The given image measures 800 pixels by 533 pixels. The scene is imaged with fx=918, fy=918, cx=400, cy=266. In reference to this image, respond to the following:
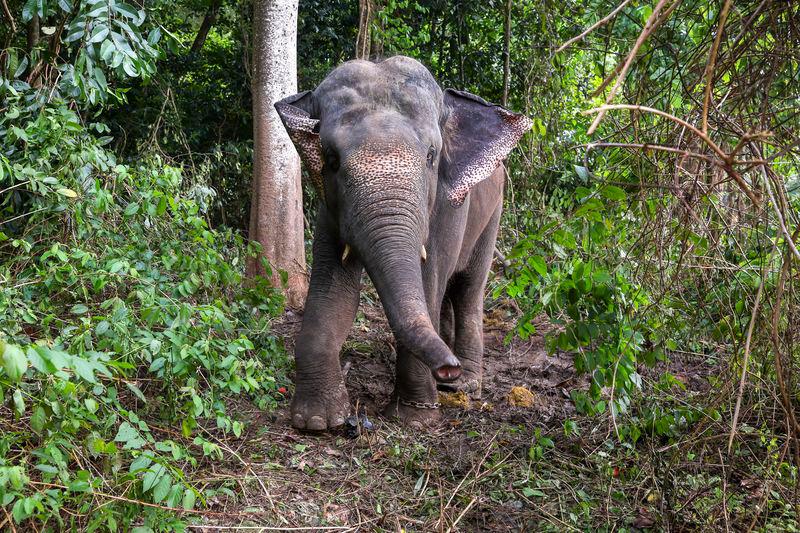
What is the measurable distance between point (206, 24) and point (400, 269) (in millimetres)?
7069

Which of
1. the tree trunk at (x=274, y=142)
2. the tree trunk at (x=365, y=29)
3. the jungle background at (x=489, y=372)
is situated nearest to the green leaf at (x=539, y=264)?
the jungle background at (x=489, y=372)

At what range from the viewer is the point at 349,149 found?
4898mm

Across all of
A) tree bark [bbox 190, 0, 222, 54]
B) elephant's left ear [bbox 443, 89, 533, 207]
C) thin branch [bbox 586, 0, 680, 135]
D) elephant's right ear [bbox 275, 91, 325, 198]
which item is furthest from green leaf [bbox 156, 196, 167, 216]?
tree bark [bbox 190, 0, 222, 54]

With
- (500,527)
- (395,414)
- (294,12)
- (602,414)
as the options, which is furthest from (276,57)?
(500,527)

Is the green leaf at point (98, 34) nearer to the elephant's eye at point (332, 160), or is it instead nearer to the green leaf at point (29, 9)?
the green leaf at point (29, 9)

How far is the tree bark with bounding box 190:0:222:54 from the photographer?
34.2 ft

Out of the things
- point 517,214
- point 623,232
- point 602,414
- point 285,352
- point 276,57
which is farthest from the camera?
point 517,214

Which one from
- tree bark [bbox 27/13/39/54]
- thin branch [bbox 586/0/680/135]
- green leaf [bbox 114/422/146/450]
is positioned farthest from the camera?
tree bark [bbox 27/13/39/54]

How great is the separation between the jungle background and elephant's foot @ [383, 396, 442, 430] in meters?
0.13

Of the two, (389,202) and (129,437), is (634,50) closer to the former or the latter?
(129,437)

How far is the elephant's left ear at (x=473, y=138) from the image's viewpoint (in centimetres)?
565

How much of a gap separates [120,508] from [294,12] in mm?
4782

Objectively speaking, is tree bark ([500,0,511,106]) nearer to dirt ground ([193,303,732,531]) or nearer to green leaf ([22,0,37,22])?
dirt ground ([193,303,732,531])

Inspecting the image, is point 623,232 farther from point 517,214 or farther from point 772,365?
point 517,214
